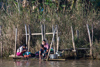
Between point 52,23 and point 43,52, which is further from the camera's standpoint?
point 52,23

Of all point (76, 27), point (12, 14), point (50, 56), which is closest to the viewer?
point (50, 56)

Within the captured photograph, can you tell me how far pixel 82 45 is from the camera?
14.5 metres

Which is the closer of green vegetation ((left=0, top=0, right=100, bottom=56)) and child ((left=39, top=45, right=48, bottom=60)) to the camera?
child ((left=39, top=45, right=48, bottom=60))

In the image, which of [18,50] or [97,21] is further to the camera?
[97,21]

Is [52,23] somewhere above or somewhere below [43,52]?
above

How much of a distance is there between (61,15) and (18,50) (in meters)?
3.64

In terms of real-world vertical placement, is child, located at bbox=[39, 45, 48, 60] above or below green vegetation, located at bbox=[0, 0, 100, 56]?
below

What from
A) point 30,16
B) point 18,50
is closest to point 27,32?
point 30,16

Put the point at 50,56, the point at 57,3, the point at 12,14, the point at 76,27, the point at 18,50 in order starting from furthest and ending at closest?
the point at 57,3, the point at 12,14, the point at 76,27, the point at 18,50, the point at 50,56

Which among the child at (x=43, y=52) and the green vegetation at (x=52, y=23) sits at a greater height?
the green vegetation at (x=52, y=23)

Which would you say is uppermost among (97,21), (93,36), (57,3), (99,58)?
(57,3)

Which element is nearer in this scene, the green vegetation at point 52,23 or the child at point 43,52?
the child at point 43,52

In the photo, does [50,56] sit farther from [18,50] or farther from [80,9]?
[80,9]

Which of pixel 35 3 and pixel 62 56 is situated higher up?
pixel 35 3
